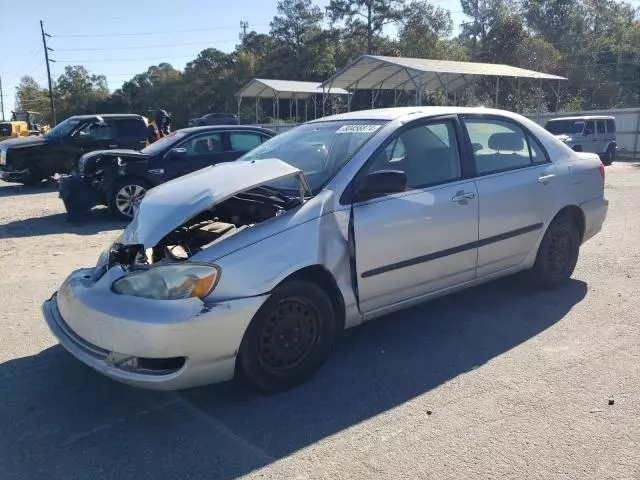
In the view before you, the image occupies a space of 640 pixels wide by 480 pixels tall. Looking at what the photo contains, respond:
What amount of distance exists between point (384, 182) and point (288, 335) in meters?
1.15

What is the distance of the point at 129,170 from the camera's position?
941 centimetres

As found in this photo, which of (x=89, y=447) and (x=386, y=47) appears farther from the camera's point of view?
(x=386, y=47)

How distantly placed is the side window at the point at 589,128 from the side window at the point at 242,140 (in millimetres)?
15515

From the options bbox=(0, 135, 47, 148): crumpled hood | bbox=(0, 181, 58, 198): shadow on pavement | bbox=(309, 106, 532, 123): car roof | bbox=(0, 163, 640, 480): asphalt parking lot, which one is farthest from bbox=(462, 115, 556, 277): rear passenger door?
bbox=(0, 181, 58, 198): shadow on pavement

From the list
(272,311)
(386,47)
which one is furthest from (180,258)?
(386,47)

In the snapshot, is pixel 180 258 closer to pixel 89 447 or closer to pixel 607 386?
pixel 89 447

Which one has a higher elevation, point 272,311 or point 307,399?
point 272,311

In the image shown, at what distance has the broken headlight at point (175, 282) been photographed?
3.00 meters

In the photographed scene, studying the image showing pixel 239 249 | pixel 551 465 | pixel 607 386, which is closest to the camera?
pixel 551 465

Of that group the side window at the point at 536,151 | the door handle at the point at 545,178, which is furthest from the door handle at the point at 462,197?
the side window at the point at 536,151

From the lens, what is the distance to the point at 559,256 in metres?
5.14

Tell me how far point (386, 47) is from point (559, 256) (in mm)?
48392

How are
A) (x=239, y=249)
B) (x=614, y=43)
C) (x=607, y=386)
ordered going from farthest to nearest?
(x=614, y=43)
(x=607, y=386)
(x=239, y=249)

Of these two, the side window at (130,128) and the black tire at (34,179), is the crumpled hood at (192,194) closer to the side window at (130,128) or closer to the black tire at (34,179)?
the side window at (130,128)
